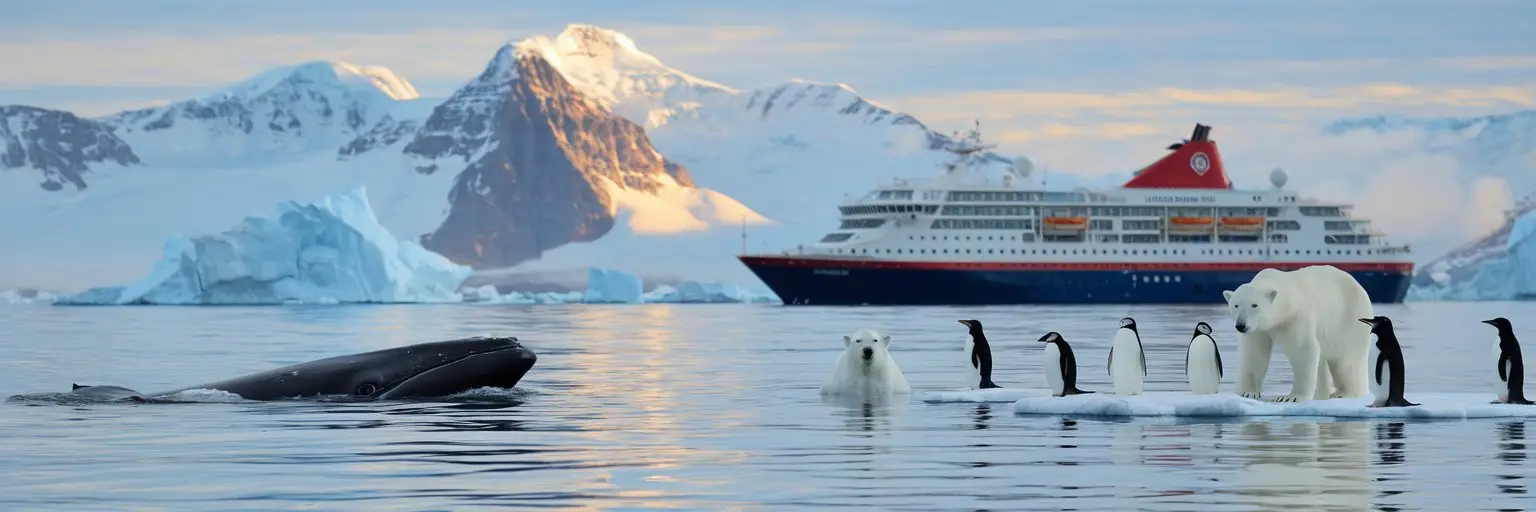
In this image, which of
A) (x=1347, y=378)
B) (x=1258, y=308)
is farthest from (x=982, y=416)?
(x=1347, y=378)

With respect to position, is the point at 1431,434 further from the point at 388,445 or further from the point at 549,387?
the point at 549,387

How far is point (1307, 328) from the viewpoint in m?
19.9

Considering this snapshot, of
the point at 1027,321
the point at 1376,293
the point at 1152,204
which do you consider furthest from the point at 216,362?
the point at 1376,293

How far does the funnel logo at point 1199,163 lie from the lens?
118 metres

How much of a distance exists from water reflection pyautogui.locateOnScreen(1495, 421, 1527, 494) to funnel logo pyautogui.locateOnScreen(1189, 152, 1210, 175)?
10062 centimetres

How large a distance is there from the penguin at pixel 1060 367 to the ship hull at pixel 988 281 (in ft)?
272

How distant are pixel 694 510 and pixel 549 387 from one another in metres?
13.7

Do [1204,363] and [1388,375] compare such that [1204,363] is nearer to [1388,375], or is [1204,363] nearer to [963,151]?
[1388,375]

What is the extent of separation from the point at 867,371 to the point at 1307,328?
5084mm

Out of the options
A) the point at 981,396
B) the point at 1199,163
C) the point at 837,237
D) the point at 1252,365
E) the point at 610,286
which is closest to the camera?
the point at 1252,365

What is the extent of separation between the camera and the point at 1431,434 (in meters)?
17.4

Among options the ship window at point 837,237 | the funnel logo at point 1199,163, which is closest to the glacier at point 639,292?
the ship window at point 837,237

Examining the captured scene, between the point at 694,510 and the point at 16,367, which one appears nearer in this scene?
the point at 694,510

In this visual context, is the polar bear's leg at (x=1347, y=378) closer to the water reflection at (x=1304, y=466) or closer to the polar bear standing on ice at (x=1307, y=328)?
the polar bear standing on ice at (x=1307, y=328)
